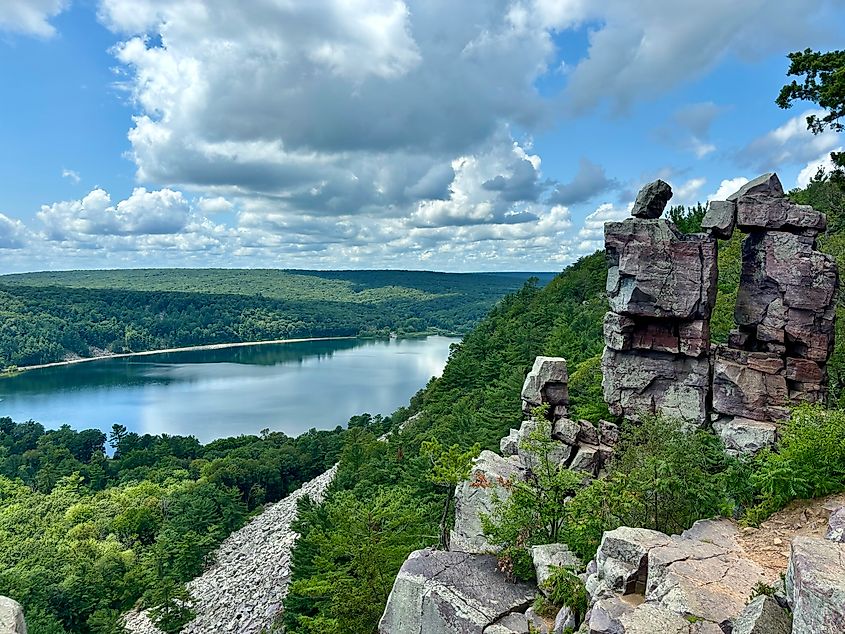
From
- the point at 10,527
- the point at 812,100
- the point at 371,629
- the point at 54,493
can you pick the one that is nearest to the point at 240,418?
the point at 54,493

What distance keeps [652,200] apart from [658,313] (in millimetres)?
3133

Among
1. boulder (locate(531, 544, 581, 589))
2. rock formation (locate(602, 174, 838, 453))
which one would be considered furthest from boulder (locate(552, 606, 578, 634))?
rock formation (locate(602, 174, 838, 453))

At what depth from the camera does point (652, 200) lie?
51.5ft

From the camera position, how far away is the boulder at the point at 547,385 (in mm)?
15922

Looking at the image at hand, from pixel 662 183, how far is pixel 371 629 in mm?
13508

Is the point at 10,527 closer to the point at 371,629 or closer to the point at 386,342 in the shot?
the point at 371,629

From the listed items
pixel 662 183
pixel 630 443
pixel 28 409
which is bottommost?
pixel 28 409

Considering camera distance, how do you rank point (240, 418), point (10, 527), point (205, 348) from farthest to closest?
1. point (205, 348)
2. point (240, 418)
3. point (10, 527)

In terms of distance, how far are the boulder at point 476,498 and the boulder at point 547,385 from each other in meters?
3.38

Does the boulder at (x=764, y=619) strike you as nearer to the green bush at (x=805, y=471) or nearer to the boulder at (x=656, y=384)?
the green bush at (x=805, y=471)

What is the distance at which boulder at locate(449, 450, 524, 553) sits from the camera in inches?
466

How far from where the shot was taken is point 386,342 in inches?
6161

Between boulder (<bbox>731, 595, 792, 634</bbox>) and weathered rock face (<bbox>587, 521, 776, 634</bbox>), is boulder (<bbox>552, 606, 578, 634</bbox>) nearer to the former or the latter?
weathered rock face (<bbox>587, 521, 776, 634</bbox>)

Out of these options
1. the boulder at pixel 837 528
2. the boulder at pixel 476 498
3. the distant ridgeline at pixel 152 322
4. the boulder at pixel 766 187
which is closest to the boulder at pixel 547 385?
the boulder at pixel 476 498
